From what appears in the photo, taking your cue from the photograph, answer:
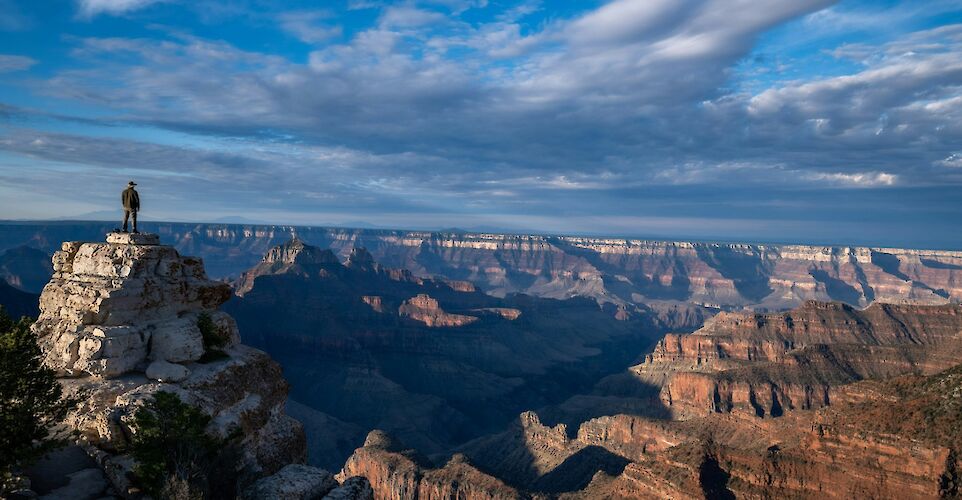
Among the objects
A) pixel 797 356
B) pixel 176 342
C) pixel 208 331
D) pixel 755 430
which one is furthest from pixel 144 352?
pixel 797 356

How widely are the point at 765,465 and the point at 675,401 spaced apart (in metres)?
75.5

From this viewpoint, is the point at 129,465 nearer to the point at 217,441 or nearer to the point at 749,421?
the point at 217,441

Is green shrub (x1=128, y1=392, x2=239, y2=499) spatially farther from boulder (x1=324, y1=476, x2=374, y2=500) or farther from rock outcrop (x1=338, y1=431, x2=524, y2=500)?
rock outcrop (x1=338, y1=431, x2=524, y2=500)

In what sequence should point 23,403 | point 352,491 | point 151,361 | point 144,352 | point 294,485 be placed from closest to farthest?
point 23,403
point 294,485
point 352,491
point 144,352
point 151,361

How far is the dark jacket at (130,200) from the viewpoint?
24016 millimetres

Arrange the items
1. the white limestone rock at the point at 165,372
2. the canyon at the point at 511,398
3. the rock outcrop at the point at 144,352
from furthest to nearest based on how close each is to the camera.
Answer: the canyon at the point at 511,398 < the white limestone rock at the point at 165,372 < the rock outcrop at the point at 144,352

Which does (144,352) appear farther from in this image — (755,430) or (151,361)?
(755,430)

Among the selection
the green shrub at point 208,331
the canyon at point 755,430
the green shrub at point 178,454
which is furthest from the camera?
the canyon at point 755,430

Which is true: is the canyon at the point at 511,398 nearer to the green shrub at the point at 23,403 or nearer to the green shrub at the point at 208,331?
the green shrub at the point at 208,331

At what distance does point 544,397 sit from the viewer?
171500mm

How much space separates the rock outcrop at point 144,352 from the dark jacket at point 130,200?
64.9 inches

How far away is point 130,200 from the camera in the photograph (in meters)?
24.1

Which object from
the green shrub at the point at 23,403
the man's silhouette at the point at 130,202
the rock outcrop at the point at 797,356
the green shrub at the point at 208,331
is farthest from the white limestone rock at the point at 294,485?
the rock outcrop at the point at 797,356

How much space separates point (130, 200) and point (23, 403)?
34.2ft
